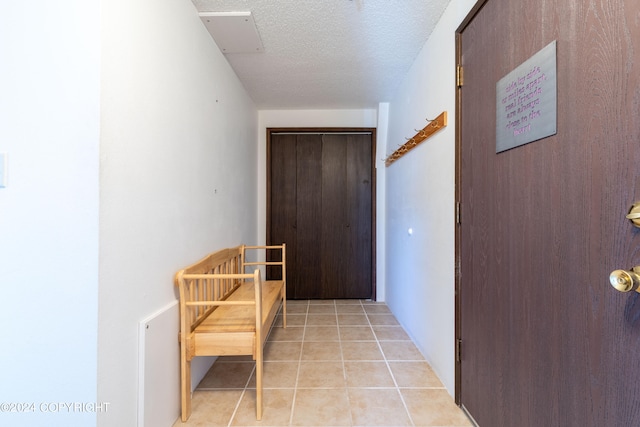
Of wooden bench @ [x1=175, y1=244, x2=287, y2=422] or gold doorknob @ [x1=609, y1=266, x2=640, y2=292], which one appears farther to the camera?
wooden bench @ [x1=175, y1=244, x2=287, y2=422]

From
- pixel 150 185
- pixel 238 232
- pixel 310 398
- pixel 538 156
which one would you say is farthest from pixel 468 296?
pixel 238 232

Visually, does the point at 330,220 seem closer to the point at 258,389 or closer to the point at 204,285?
the point at 204,285

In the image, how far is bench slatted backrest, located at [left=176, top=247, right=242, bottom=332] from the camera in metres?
1.43

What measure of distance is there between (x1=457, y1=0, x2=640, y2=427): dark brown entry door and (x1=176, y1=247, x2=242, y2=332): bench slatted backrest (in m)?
1.32

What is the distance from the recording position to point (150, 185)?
1.24 metres

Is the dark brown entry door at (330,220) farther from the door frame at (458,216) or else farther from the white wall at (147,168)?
the door frame at (458,216)

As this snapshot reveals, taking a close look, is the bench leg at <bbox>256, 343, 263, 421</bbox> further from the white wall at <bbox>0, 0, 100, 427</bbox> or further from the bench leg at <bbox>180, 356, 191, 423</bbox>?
the white wall at <bbox>0, 0, 100, 427</bbox>

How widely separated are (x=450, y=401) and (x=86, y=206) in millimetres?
1934

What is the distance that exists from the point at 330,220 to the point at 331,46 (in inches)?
76.4

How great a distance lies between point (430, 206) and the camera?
1.91m

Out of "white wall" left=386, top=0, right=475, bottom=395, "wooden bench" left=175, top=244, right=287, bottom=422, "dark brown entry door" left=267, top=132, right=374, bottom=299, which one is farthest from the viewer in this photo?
"dark brown entry door" left=267, top=132, right=374, bottom=299

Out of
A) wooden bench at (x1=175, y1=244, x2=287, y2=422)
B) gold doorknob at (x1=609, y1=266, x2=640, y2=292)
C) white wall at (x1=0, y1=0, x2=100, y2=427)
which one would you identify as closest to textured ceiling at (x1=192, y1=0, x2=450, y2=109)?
white wall at (x1=0, y1=0, x2=100, y2=427)

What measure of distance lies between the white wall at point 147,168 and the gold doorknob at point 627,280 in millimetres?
1463

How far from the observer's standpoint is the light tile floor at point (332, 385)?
4.76ft
